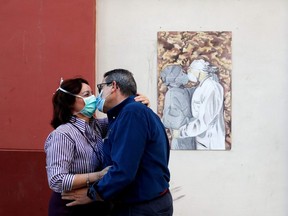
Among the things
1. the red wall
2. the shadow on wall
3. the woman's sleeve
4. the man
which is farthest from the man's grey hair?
the shadow on wall

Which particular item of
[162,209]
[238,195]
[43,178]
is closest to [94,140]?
[162,209]

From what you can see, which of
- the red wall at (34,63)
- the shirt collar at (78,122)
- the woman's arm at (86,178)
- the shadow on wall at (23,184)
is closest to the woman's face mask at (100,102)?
the shirt collar at (78,122)

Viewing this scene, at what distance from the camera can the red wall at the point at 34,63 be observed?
15.2 feet

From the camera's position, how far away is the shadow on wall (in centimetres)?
457

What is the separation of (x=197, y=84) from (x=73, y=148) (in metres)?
2.29

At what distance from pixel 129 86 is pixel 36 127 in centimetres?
195

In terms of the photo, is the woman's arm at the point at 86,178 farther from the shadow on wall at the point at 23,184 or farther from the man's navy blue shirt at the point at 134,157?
the shadow on wall at the point at 23,184

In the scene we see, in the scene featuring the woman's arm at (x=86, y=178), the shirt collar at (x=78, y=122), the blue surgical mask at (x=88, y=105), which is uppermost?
the blue surgical mask at (x=88, y=105)

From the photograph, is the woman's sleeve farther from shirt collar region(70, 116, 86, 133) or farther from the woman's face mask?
the woman's face mask

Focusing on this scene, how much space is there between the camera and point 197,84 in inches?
193

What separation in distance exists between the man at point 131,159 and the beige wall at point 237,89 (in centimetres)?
191

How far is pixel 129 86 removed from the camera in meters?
3.01

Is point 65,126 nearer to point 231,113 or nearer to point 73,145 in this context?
point 73,145

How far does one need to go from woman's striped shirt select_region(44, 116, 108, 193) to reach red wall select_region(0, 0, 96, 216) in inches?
64.3
